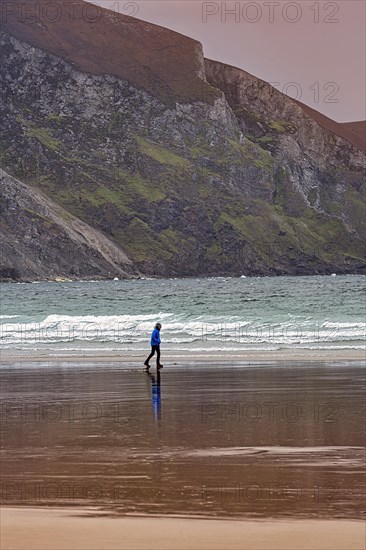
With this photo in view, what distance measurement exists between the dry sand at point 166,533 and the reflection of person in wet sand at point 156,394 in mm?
7883

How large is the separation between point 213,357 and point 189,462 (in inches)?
801

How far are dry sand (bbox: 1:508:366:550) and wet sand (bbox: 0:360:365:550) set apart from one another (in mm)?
18

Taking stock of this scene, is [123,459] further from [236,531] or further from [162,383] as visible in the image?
[162,383]

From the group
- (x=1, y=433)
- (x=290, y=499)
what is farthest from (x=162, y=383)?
(x=290, y=499)

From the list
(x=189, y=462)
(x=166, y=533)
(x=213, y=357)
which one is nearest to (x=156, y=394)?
(x=189, y=462)

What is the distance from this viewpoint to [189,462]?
13.4m

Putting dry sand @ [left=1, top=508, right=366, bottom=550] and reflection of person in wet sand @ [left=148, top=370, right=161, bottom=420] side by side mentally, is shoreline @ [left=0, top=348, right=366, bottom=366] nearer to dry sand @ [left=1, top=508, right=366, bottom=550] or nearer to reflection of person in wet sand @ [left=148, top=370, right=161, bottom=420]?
reflection of person in wet sand @ [left=148, top=370, right=161, bottom=420]

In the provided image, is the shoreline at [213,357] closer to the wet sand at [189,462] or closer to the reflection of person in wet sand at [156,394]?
the reflection of person in wet sand at [156,394]

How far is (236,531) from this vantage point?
970 cm

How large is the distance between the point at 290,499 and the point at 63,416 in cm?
798

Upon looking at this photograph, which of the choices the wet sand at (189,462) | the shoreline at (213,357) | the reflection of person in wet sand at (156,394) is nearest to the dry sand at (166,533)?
the wet sand at (189,462)

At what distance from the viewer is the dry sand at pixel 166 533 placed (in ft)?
30.1

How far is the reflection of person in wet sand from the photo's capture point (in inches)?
749

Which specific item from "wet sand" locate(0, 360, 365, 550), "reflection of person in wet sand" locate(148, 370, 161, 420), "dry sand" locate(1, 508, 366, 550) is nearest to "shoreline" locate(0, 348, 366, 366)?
"reflection of person in wet sand" locate(148, 370, 161, 420)
